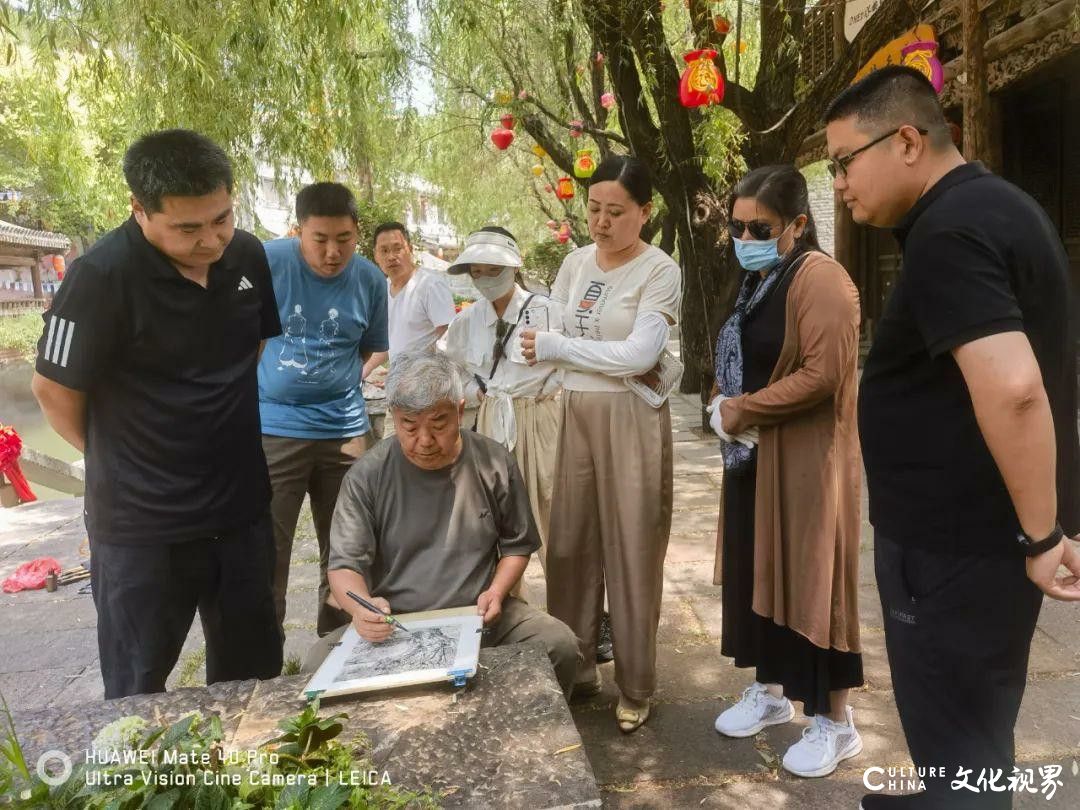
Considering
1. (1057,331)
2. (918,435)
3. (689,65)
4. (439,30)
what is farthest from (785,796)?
(439,30)

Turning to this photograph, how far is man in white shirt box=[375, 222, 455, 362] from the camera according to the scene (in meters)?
4.55

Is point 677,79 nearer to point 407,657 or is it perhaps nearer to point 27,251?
point 407,657

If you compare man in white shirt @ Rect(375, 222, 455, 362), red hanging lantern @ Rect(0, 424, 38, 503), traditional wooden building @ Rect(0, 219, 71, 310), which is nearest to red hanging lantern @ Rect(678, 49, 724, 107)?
man in white shirt @ Rect(375, 222, 455, 362)

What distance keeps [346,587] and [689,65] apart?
409 centimetres

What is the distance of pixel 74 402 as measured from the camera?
6.77 feet

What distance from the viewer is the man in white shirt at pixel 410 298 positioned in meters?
4.55

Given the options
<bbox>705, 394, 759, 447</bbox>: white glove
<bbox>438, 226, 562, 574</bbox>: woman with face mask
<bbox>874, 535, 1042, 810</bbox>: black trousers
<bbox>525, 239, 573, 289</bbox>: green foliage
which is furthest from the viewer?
<bbox>525, 239, 573, 289</bbox>: green foliage

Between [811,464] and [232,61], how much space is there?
3.66m

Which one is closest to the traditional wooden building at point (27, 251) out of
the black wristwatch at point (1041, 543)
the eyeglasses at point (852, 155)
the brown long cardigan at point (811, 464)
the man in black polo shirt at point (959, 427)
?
the brown long cardigan at point (811, 464)

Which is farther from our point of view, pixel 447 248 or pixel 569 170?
pixel 447 248

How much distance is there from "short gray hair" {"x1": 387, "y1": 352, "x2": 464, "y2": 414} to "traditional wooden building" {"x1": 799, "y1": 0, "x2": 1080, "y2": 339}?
4258mm

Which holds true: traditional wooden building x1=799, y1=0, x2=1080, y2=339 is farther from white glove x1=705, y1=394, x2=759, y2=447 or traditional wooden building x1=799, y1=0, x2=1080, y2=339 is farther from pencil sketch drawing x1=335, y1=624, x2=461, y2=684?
pencil sketch drawing x1=335, y1=624, x2=461, y2=684

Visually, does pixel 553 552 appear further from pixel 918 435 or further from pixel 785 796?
pixel 918 435

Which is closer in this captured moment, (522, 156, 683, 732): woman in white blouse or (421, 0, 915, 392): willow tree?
(522, 156, 683, 732): woman in white blouse
